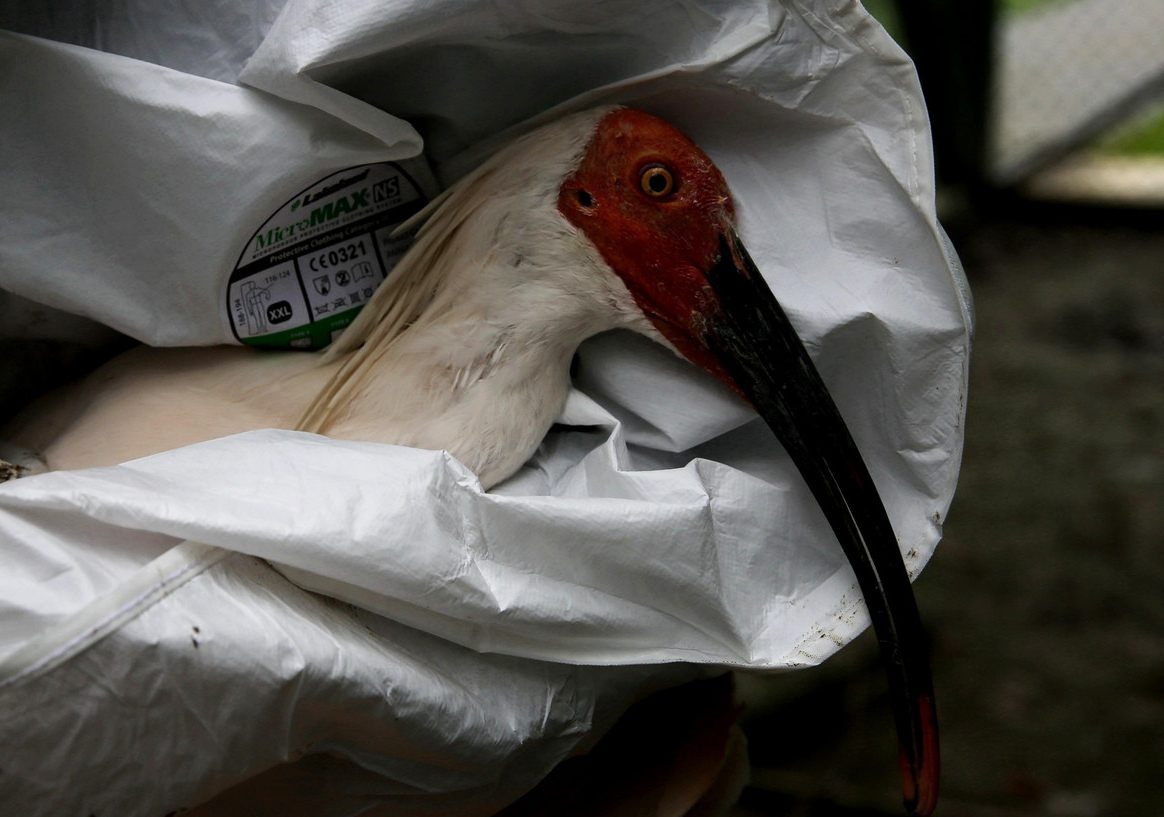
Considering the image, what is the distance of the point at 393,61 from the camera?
2.64 feet

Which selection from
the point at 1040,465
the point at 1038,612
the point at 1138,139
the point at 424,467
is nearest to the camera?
the point at 424,467

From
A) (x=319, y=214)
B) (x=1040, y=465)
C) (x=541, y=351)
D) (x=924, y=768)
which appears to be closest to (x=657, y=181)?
(x=541, y=351)

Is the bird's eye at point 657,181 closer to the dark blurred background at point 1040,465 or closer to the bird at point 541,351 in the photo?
the bird at point 541,351

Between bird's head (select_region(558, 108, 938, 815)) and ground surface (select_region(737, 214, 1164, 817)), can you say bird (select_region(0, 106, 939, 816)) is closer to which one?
bird's head (select_region(558, 108, 938, 815))

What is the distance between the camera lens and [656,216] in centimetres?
81

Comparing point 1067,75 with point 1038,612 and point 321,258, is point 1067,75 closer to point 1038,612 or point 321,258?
point 1038,612

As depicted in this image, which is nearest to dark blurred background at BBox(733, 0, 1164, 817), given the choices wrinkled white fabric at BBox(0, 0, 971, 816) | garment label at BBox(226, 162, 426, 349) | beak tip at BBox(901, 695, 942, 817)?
beak tip at BBox(901, 695, 942, 817)

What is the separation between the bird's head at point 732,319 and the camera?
2.58ft

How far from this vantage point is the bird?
794 mm

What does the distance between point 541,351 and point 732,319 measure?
16 centimetres

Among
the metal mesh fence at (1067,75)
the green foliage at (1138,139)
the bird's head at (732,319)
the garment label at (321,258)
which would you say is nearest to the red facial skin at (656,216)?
the bird's head at (732,319)

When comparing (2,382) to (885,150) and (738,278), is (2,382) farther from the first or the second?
(885,150)

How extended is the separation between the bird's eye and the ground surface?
29.1 inches

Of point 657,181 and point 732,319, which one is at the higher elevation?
point 657,181
